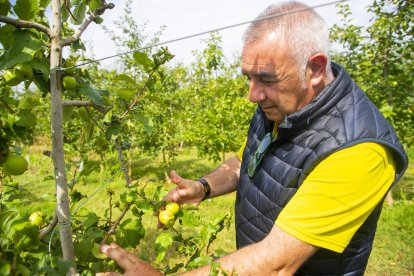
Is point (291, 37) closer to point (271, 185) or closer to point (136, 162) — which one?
point (271, 185)

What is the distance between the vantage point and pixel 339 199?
114 cm

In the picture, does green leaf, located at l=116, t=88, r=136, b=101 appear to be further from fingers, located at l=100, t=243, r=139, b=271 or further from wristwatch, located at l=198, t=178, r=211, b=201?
wristwatch, located at l=198, t=178, r=211, b=201

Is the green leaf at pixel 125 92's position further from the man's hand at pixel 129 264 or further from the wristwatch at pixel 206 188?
the wristwatch at pixel 206 188

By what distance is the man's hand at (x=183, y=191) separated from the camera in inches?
70.2

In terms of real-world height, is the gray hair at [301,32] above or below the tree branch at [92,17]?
below

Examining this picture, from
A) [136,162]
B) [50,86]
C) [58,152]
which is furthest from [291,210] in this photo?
[136,162]

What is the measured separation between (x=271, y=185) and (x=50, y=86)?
41.7 inches

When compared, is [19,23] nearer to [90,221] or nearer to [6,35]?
[6,35]

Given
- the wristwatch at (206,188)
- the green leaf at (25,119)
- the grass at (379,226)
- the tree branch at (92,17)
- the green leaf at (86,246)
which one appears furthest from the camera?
the grass at (379,226)

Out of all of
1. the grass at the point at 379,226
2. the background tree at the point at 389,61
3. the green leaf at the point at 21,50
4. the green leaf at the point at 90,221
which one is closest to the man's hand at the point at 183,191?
the grass at the point at 379,226

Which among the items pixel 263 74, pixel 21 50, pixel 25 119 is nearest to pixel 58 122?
→ pixel 25 119

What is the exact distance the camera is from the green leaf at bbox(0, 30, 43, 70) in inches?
38.3

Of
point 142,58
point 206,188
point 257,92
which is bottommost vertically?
point 206,188

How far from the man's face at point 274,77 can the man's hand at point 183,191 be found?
639 millimetres
